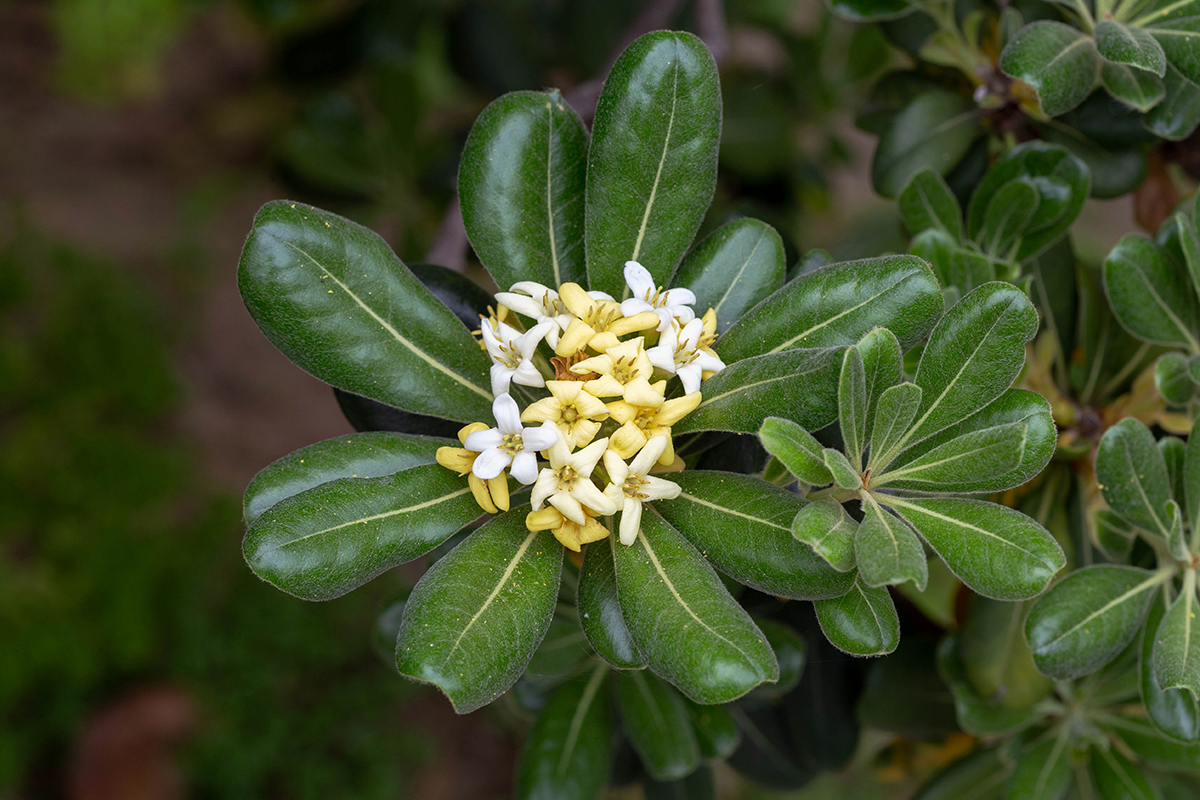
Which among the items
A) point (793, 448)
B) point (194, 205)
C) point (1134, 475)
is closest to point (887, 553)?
point (793, 448)

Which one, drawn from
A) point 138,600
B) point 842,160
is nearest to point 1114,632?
point 842,160

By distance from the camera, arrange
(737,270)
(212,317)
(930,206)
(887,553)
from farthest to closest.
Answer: (212,317)
(930,206)
(737,270)
(887,553)

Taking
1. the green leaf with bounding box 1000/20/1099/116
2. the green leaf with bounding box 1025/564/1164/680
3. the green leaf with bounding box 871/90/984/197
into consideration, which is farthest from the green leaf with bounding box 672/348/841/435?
the green leaf with bounding box 871/90/984/197

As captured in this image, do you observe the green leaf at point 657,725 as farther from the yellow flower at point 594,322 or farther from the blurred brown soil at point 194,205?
the blurred brown soil at point 194,205

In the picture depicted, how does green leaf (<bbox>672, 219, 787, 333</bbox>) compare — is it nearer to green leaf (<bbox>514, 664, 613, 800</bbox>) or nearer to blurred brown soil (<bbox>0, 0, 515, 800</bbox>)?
green leaf (<bbox>514, 664, 613, 800</bbox>)

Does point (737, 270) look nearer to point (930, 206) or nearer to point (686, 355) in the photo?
point (686, 355)

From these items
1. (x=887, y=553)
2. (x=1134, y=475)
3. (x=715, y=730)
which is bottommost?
(x=715, y=730)
